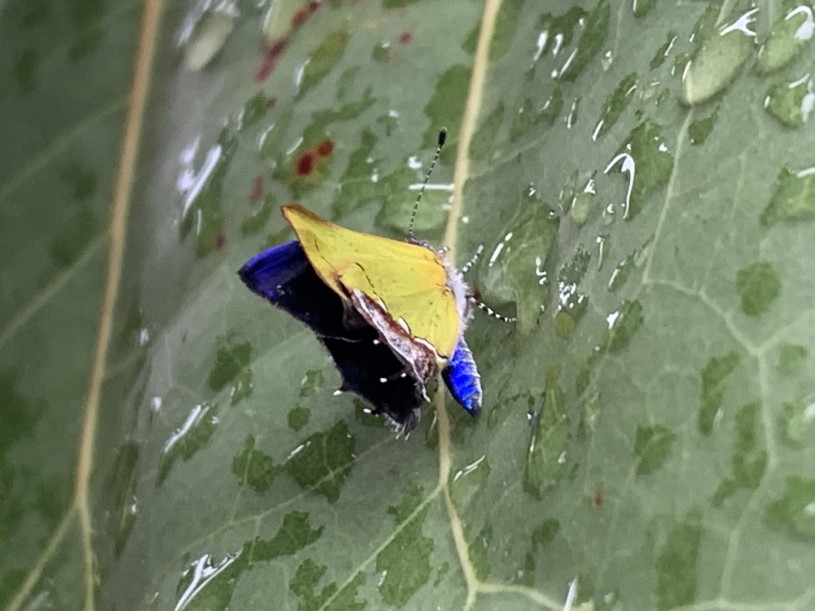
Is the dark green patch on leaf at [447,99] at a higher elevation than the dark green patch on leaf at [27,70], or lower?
lower

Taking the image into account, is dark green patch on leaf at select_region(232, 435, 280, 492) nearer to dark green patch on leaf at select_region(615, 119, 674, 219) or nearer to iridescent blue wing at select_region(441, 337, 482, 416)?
iridescent blue wing at select_region(441, 337, 482, 416)

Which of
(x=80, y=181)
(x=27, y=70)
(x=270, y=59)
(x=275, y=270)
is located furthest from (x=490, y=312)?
(x=27, y=70)

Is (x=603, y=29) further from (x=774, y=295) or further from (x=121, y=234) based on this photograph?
(x=121, y=234)

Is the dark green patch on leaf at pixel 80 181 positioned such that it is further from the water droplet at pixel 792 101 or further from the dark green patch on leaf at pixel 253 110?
the water droplet at pixel 792 101

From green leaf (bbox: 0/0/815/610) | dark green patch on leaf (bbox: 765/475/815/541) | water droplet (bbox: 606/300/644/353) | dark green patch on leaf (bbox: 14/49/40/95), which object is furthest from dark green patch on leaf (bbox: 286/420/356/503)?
dark green patch on leaf (bbox: 14/49/40/95)

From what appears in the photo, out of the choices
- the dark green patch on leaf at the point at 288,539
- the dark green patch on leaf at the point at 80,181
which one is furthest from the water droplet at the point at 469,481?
the dark green patch on leaf at the point at 80,181

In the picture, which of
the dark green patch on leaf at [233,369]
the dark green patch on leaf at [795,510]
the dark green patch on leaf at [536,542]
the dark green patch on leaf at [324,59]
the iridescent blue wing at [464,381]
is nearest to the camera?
the dark green patch on leaf at [795,510]
